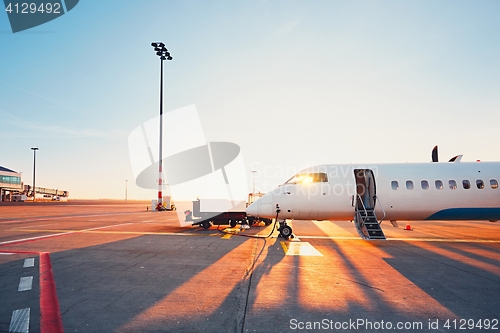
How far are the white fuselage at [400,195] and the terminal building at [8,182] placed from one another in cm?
9339

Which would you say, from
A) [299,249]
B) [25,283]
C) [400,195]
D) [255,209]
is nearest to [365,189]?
[400,195]

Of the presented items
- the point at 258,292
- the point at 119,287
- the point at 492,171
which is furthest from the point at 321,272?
the point at 492,171

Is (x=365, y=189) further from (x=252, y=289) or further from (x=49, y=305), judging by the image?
(x=49, y=305)

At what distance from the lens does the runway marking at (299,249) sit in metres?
9.87

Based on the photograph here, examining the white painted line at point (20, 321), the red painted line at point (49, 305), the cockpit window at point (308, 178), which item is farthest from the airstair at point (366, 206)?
the white painted line at point (20, 321)

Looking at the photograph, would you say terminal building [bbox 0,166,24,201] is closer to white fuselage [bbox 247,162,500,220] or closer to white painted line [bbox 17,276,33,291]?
white painted line [bbox 17,276,33,291]

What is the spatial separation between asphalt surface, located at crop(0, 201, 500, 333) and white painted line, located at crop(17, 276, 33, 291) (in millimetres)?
137

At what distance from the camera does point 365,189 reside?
1416 centimetres

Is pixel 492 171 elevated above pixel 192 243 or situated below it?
above

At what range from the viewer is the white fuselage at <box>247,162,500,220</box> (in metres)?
13.2

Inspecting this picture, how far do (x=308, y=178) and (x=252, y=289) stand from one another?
8497 mm

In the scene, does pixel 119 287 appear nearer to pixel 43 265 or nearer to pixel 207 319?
pixel 207 319

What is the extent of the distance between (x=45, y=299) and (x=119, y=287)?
4.33 ft

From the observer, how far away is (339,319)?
454 cm
